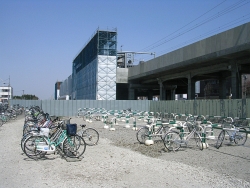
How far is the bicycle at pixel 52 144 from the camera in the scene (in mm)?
8253

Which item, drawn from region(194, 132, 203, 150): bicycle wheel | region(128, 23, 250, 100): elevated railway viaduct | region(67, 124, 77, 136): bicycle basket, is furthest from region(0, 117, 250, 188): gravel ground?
region(128, 23, 250, 100): elevated railway viaduct

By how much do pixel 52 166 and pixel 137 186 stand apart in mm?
2839

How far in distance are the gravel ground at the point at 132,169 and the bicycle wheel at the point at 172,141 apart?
12.0 inches

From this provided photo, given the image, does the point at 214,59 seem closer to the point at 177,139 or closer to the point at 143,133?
the point at 143,133

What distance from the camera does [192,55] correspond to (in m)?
28.4

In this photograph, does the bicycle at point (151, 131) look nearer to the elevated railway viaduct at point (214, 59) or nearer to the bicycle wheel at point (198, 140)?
the bicycle wheel at point (198, 140)

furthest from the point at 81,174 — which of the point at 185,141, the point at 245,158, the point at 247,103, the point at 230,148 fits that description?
the point at 247,103

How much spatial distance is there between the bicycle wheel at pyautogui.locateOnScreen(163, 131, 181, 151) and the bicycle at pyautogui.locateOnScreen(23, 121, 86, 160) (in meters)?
3.08

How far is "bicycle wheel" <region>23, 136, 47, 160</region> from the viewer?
8.26 m

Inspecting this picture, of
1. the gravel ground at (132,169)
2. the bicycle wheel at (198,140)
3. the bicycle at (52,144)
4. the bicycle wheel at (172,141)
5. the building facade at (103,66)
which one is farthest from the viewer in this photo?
the building facade at (103,66)

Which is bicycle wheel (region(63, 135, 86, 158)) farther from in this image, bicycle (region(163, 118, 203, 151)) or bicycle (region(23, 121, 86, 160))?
bicycle (region(163, 118, 203, 151))

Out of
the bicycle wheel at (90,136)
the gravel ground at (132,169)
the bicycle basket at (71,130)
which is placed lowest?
the gravel ground at (132,169)

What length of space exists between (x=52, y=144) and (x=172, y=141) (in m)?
4.17

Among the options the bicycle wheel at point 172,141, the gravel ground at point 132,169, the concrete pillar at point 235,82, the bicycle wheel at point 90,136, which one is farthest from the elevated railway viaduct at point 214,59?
the bicycle wheel at point 90,136
